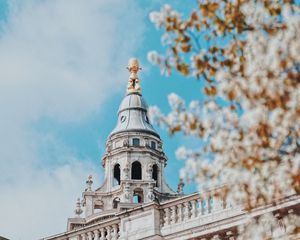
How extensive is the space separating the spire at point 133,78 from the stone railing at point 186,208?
4301 cm

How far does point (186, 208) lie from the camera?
24.0 meters

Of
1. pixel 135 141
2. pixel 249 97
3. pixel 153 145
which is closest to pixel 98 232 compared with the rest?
pixel 249 97

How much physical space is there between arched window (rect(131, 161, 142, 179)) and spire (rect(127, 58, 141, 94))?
229 inches

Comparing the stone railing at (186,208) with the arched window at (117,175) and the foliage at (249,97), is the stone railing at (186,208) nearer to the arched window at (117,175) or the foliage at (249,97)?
the foliage at (249,97)

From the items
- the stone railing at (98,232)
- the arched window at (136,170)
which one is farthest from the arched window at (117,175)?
the stone railing at (98,232)

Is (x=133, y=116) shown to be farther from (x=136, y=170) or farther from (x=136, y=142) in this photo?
(x=136, y=170)

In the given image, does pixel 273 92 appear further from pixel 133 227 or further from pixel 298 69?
pixel 133 227

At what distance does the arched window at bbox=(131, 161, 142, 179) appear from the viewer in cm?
6631

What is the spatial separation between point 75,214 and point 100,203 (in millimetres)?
4343

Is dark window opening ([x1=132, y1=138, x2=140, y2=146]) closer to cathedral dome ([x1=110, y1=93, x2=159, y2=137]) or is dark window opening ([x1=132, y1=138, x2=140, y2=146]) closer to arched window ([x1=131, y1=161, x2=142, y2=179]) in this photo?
cathedral dome ([x1=110, y1=93, x2=159, y2=137])

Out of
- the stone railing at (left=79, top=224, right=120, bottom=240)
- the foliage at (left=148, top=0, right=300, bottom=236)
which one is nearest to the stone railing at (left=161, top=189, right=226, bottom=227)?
the stone railing at (left=79, top=224, right=120, bottom=240)

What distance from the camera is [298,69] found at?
13.2 metres

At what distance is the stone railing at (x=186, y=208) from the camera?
76.9ft

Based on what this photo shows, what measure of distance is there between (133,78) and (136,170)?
6.97 m
